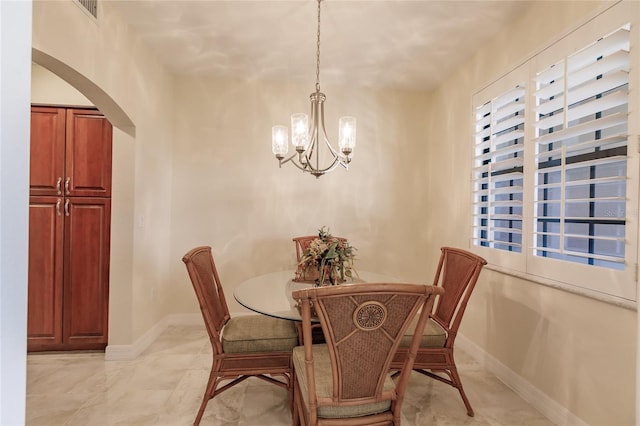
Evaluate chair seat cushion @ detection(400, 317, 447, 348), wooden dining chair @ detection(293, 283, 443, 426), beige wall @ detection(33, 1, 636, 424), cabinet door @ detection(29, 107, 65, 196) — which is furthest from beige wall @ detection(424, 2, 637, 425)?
cabinet door @ detection(29, 107, 65, 196)

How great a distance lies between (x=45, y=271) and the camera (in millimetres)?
2740

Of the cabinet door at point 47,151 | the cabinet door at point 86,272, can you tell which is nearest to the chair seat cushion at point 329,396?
the cabinet door at point 86,272

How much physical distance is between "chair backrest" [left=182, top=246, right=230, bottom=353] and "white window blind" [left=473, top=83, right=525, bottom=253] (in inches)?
80.8

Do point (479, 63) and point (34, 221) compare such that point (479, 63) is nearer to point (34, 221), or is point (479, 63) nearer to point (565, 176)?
point (565, 176)

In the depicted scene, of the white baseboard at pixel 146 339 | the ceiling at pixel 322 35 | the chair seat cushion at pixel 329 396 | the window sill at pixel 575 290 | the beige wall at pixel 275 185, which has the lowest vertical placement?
the white baseboard at pixel 146 339

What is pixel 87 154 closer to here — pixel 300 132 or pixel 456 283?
pixel 300 132

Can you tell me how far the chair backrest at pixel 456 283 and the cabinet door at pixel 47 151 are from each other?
312cm

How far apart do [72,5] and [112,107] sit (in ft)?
2.29

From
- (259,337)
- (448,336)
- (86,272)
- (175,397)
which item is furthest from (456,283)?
(86,272)

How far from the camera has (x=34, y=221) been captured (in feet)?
8.93

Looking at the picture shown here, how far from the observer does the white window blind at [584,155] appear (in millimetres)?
1668

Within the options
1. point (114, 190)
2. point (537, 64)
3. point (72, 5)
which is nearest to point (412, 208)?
point (537, 64)

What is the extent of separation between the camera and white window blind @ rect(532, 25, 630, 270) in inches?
65.7

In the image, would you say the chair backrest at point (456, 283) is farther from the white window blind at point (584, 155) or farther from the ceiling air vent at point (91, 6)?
the ceiling air vent at point (91, 6)
